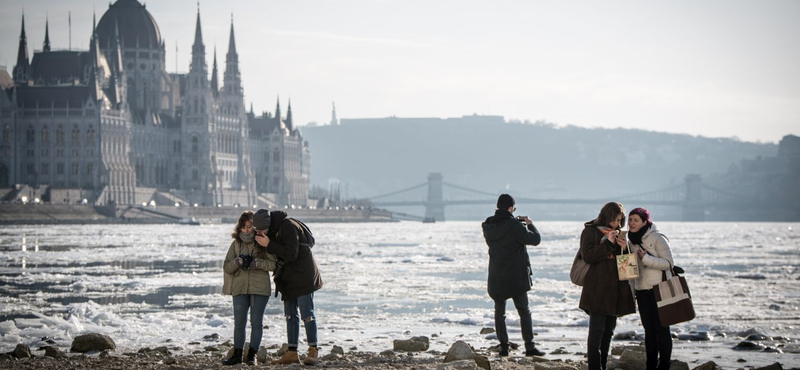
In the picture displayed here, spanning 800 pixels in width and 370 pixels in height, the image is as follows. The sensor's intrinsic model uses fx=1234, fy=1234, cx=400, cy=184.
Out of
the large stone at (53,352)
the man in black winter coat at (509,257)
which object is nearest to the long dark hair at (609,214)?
the man in black winter coat at (509,257)

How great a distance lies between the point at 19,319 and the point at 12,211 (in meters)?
95.1

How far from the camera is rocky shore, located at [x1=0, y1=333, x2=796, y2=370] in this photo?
14938mm

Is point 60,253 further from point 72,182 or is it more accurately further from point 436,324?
point 72,182

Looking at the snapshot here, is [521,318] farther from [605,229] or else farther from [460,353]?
[605,229]

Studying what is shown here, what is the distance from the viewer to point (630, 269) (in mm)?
13117

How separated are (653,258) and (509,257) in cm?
312

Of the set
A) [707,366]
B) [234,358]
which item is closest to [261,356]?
[234,358]

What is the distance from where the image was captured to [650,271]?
13.2m

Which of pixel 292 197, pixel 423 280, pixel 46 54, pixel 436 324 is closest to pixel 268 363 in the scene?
pixel 436 324

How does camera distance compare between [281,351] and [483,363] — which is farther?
[281,351]

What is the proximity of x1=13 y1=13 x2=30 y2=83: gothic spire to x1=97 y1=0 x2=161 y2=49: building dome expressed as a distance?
10472 mm

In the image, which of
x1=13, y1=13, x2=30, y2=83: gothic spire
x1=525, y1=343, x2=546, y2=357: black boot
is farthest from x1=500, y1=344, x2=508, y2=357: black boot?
x1=13, y1=13, x2=30, y2=83: gothic spire

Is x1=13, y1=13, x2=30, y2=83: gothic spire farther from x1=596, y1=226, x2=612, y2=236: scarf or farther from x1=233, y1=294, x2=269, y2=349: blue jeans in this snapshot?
x1=596, y1=226, x2=612, y2=236: scarf

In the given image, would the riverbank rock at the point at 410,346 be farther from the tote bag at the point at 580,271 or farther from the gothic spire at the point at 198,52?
the gothic spire at the point at 198,52
